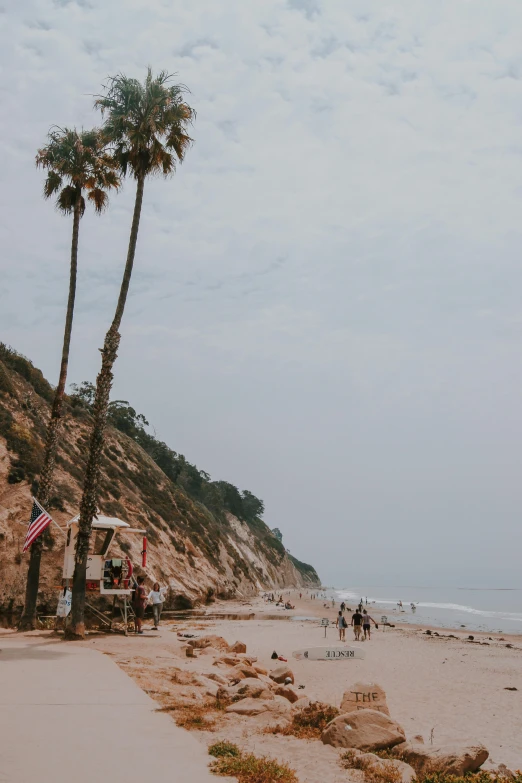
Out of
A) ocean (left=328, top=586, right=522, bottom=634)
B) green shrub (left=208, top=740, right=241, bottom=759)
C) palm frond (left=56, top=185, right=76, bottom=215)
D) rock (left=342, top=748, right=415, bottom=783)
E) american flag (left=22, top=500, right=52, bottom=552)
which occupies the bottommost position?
ocean (left=328, top=586, right=522, bottom=634)

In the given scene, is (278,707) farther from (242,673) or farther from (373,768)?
(242,673)

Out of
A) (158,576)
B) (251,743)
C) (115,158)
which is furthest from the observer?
(158,576)

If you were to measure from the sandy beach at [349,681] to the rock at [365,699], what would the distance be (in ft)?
3.76

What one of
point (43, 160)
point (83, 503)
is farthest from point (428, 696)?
point (43, 160)

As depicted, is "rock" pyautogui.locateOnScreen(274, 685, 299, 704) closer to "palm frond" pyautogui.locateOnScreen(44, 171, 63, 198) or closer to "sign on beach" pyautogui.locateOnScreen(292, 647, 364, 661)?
"sign on beach" pyautogui.locateOnScreen(292, 647, 364, 661)

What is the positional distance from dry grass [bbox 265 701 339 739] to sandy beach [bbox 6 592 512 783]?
18 centimetres

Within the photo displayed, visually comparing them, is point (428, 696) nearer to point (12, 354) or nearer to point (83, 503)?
point (83, 503)

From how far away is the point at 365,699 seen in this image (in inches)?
380

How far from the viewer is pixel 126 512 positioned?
39156 millimetres

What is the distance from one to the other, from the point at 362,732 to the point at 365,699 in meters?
2.28

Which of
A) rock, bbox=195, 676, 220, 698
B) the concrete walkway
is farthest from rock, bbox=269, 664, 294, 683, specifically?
the concrete walkway

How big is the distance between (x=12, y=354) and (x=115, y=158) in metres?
26.7

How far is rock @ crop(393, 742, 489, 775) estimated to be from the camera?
6574mm

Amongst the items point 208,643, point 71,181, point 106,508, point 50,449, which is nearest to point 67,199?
point 71,181
